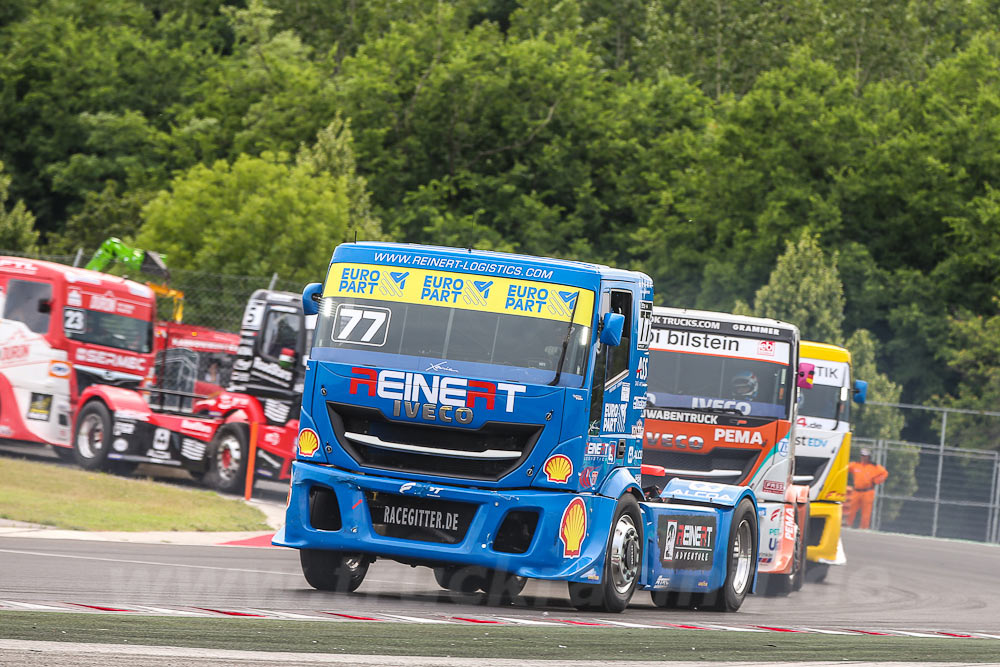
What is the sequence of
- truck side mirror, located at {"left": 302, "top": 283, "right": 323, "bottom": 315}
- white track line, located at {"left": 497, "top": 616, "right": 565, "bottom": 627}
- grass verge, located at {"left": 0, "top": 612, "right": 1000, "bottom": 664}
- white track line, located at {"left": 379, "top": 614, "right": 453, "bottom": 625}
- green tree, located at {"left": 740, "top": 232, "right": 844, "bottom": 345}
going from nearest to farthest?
grass verge, located at {"left": 0, "top": 612, "right": 1000, "bottom": 664}, white track line, located at {"left": 379, "top": 614, "right": 453, "bottom": 625}, white track line, located at {"left": 497, "top": 616, "right": 565, "bottom": 627}, truck side mirror, located at {"left": 302, "top": 283, "right": 323, "bottom": 315}, green tree, located at {"left": 740, "top": 232, "right": 844, "bottom": 345}

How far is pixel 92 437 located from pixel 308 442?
1415 centimetres

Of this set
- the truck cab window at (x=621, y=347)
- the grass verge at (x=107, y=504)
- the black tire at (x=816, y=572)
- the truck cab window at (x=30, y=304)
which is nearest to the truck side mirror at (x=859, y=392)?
the black tire at (x=816, y=572)

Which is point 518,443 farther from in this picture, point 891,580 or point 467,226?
point 467,226

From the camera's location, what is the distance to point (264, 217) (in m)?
37.3

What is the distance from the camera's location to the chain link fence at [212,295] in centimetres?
2656

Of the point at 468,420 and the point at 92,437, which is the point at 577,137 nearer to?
the point at 92,437

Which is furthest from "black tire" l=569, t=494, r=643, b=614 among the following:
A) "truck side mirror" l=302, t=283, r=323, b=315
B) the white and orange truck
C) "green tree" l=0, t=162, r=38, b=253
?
"green tree" l=0, t=162, r=38, b=253

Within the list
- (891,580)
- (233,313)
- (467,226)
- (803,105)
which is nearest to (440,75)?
(467,226)

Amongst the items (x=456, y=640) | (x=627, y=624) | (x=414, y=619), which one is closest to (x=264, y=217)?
(x=627, y=624)

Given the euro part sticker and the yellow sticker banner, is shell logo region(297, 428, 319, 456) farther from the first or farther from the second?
the euro part sticker

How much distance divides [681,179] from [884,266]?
7469 mm

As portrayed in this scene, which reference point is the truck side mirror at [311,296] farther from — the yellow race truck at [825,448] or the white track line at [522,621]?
the yellow race truck at [825,448]

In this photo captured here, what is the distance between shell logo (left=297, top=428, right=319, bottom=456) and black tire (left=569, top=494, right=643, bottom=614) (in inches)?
83.8

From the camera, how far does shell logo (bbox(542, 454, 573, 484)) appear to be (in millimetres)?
11250
